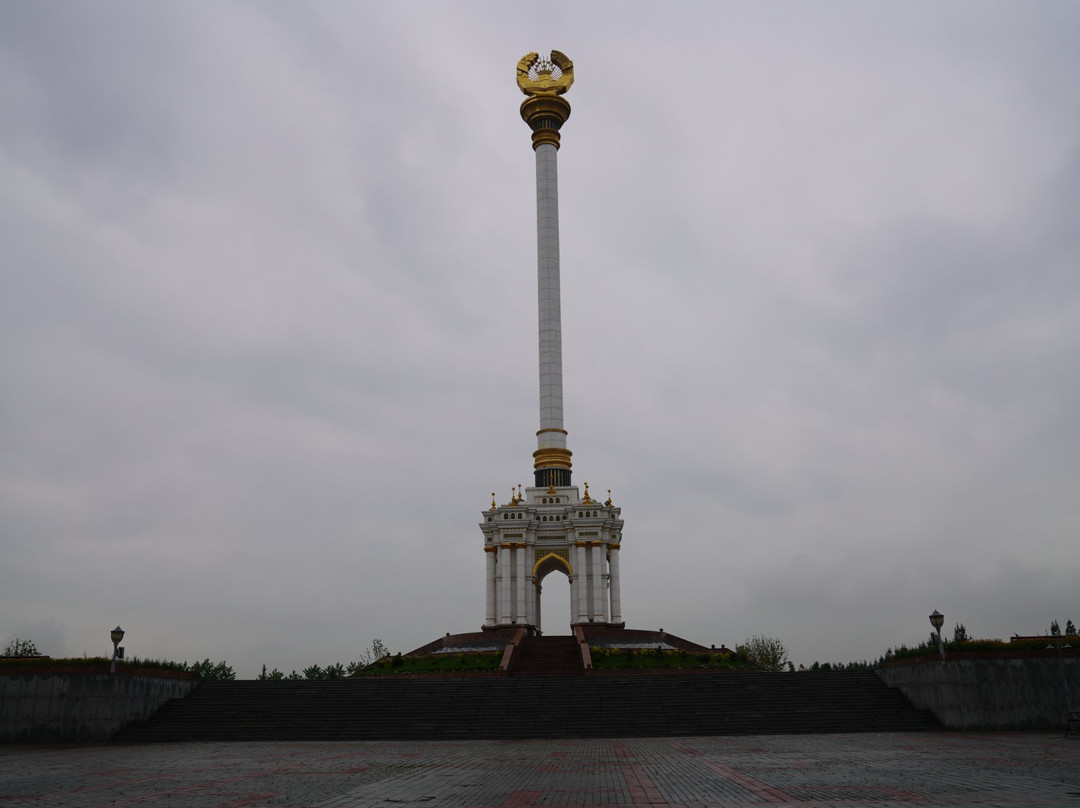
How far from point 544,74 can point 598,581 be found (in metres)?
42.1

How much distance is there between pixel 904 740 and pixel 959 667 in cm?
636

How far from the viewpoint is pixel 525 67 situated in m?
72.3

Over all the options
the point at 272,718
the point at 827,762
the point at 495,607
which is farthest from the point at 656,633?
the point at 827,762

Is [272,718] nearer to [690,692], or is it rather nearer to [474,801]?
[690,692]

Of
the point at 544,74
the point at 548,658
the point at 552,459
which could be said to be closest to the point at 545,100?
the point at 544,74

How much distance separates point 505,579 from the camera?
183 feet

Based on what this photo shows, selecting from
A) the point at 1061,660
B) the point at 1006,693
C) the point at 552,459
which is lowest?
the point at 1006,693

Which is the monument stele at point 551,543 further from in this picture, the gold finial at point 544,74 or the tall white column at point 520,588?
the gold finial at point 544,74

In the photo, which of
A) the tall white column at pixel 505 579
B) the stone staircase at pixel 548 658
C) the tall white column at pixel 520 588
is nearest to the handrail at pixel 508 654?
the stone staircase at pixel 548 658

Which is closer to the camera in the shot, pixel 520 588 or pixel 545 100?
pixel 520 588

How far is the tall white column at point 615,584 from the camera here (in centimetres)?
5544

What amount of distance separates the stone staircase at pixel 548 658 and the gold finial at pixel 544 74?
4429 centimetres

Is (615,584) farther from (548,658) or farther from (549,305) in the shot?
(549,305)

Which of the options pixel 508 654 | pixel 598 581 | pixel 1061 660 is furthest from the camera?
pixel 598 581
